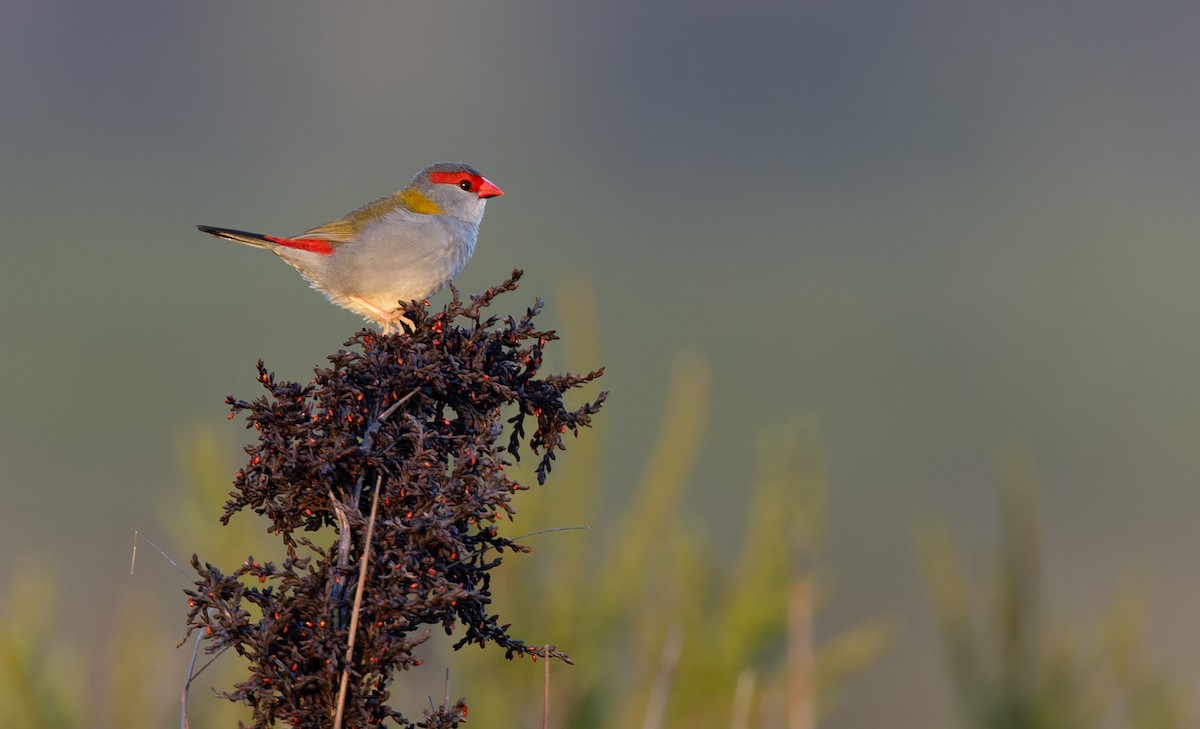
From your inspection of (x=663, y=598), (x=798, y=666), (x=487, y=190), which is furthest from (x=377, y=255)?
(x=663, y=598)

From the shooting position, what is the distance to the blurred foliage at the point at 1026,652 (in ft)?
26.0

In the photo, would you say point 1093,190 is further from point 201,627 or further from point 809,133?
point 201,627

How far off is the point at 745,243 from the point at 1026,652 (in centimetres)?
11462

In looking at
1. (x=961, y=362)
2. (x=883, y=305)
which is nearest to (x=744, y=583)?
(x=961, y=362)

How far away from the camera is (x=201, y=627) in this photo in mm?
2857

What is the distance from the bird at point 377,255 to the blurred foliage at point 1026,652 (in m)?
3.81

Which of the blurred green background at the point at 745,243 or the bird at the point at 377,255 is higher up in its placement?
the blurred green background at the point at 745,243

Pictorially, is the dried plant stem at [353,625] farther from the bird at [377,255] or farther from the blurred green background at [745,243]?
the blurred green background at [745,243]

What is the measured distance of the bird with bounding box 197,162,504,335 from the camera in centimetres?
548

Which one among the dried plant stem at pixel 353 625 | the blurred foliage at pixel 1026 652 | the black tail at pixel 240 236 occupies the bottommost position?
the dried plant stem at pixel 353 625

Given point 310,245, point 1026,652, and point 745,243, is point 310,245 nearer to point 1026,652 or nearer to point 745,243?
point 1026,652

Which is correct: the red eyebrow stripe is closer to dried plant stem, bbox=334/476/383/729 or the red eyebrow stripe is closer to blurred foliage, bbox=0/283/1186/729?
blurred foliage, bbox=0/283/1186/729

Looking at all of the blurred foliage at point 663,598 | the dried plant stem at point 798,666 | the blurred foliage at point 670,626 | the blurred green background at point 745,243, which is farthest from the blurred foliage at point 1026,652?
the blurred green background at point 745,243

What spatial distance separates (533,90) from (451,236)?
403 feet
